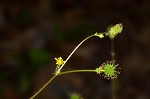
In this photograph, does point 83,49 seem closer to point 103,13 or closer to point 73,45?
point 73,45

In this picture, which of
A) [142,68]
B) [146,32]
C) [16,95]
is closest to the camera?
[16,95]

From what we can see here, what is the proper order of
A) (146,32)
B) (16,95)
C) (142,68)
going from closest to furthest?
(16,95)
(142,68)
(146,32)

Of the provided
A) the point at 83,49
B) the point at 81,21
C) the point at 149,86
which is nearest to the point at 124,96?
the point at 149,86

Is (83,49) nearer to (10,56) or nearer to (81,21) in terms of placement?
(81,21)

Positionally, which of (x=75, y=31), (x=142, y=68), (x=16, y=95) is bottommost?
(x=16, y=95)

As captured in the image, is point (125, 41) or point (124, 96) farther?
point (125, 41)

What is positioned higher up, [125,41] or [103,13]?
[103,13]
